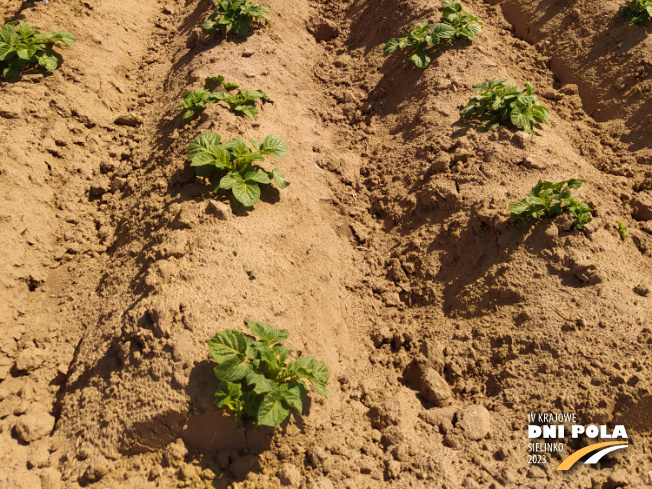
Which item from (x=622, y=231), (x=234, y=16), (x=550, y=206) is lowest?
(x=234, y=16)

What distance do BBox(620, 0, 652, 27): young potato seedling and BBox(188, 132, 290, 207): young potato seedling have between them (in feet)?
12.7

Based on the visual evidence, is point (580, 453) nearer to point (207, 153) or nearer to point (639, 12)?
point (207, 153)

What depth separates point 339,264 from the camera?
3.92 m

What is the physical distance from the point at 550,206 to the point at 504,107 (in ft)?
3.53

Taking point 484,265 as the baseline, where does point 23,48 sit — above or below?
below

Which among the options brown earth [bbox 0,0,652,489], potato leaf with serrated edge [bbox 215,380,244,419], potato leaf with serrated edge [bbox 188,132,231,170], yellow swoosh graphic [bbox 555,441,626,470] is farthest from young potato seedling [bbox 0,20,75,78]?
yellow swoosh graphic [bbox 555,441,626,470]

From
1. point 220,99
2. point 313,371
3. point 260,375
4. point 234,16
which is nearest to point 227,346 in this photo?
point 260,375

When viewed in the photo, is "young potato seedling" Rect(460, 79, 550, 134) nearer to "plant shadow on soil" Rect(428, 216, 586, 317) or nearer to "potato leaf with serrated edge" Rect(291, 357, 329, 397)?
"plant shadow on soil" Rect(428, 216, 586, 317)

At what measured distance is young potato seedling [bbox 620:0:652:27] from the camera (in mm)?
4879

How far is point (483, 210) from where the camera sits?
3.73 metres

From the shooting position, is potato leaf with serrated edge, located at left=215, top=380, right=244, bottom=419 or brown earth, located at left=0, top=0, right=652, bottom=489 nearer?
potato leaf with serrated edge, located at left=215, top=380, right=244, bottom=419

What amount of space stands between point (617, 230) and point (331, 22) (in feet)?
13.4

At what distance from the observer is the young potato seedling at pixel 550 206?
3481mm

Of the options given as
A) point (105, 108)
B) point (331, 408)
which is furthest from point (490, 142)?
point (105, 108)
